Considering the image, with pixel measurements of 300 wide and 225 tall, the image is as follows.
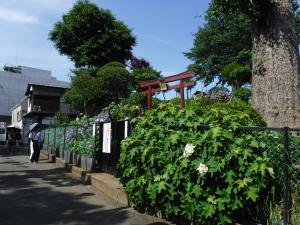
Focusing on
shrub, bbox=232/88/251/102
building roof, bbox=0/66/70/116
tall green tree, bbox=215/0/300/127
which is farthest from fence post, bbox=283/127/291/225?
building roof, bbox=0/66/70/116

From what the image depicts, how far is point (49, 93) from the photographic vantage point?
54281 millimetres

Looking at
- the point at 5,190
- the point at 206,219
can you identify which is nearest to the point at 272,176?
the point at 206,219

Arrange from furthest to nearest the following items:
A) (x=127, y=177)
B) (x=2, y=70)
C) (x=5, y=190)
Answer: (x=2, y=70)
(x=5, y=190)
(x=127, y=177)

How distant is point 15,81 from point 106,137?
79.9 metres

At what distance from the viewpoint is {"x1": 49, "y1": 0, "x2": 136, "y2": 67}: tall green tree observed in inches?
1415

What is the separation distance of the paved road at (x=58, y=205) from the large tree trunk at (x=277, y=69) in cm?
390

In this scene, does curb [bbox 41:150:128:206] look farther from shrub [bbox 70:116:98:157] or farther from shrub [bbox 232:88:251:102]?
shrub [bbox 232:88:251:102]

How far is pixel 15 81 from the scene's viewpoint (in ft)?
287

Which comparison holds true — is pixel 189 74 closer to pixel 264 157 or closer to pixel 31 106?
pixel 264 157

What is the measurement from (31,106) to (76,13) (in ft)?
64.3

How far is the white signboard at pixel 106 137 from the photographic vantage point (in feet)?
39.1

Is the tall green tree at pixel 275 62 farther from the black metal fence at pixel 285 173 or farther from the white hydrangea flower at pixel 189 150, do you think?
the white hydrangea flower at pixel 189 150

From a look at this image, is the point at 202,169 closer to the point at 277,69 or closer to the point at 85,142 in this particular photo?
the point at 277,69

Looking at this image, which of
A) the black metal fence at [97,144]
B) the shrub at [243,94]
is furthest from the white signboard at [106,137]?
the shrub at [243,94]
